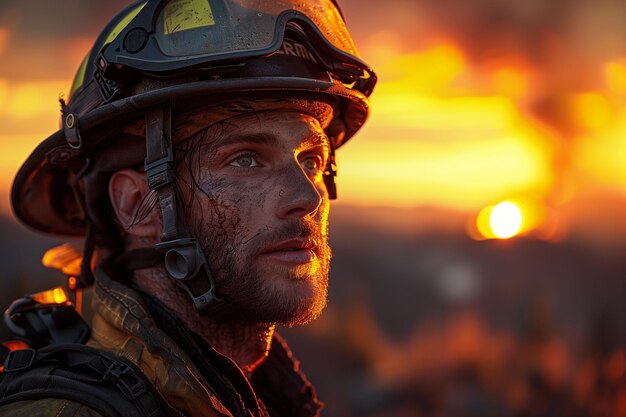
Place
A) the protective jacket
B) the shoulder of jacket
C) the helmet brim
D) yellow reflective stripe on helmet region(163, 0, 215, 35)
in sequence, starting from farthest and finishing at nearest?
yellow reflective stripe on helmet region(163, 0, 215, 35), the helmet brim, the protective jacket, the shoulder of jacket

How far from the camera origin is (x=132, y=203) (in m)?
3.38

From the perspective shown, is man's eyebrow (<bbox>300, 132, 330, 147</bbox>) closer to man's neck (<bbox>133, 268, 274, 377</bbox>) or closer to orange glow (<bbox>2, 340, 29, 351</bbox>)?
man's neck (<bbox>133, 268, 274, 377</bbox>)

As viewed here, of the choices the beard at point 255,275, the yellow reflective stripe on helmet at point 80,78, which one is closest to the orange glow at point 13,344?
the beard at point 255,275

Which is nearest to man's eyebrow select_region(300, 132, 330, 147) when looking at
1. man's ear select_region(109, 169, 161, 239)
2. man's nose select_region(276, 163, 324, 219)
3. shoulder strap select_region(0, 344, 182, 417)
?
man's nose select_region(276, 163, 324, 219)

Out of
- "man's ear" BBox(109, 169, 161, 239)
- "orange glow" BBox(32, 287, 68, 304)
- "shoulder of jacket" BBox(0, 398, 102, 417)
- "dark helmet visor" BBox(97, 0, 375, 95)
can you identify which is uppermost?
"dark helmet visor" BBox(97, 0, 375, 95)

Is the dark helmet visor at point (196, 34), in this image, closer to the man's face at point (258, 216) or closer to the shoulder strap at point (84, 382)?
the man's face at point (258, 216)

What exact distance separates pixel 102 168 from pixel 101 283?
51 centimetres

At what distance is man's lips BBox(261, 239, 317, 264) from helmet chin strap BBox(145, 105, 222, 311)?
26cm

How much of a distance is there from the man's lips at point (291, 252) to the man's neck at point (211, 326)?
14.1 inches

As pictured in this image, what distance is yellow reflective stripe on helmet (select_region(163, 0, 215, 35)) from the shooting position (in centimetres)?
315

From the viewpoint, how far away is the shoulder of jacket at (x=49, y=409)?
2.54 m

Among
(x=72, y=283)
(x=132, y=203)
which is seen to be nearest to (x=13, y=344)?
(x=72, y=283)

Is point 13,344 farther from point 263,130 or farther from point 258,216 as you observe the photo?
point 263,130

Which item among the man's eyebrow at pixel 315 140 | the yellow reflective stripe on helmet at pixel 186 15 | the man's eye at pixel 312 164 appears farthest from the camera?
the man's eye at pixel 312 164
